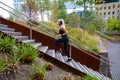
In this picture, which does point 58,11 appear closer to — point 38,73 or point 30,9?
point 30,9

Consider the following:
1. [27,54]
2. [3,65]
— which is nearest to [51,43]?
[27,54]

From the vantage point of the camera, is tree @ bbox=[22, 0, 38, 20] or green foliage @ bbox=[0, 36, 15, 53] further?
tree @ bbox=[22, 0, 38, 20]

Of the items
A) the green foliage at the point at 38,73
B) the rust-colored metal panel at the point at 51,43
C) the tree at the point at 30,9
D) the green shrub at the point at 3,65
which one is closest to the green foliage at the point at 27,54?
the green foliage at the point at 38,73

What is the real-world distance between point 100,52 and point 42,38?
3.01 metres

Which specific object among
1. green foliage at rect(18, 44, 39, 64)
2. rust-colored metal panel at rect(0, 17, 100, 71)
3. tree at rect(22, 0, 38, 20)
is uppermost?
tree at rect(22, 0, 38, 20)

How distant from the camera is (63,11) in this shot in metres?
29.5

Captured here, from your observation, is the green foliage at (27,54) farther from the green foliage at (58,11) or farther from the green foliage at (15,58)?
the green foliage at (58,11)

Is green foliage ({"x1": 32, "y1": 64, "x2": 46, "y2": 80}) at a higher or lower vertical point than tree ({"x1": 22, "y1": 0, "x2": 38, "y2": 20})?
lower

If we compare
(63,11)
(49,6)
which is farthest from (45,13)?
(63,11)

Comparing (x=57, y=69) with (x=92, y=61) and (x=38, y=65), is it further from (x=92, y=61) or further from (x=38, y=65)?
(x=92, y=61)

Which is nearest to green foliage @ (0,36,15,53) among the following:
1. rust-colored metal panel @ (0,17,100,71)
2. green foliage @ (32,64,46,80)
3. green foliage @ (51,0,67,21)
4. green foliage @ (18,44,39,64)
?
A: green foliage @ (18,44,39,64)

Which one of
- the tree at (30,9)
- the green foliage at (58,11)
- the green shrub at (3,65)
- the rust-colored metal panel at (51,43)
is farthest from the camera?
the green foliage at (58,11)

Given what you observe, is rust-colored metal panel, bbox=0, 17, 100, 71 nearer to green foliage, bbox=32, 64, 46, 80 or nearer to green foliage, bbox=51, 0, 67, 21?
green foliage, bbox=32, 64, 46, 80

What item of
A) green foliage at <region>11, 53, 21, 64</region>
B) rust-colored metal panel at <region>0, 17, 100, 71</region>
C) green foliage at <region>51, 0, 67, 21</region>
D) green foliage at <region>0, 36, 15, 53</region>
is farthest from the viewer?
green foliage at <region>51, 0, 67, 21</region>
